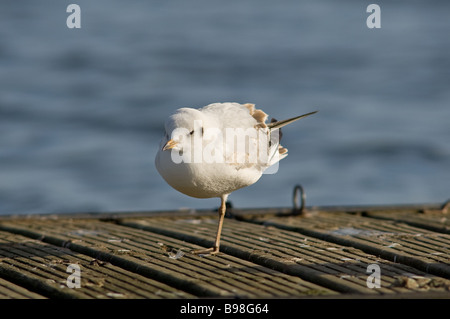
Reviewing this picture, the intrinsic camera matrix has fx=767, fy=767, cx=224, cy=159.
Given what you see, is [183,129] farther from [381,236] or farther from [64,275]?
[381,236]

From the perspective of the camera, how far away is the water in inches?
484

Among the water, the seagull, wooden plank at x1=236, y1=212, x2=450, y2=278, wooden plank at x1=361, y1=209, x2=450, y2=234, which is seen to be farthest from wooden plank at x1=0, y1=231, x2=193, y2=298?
the water

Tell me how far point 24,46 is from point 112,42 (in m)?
2.21

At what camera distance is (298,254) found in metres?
4.82

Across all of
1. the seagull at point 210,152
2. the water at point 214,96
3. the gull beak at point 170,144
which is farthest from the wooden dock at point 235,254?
the water at point 214,96

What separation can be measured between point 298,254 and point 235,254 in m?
0.42

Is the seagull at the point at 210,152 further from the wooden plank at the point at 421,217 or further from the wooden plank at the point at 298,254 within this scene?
the wooden plank at the point at 421,217

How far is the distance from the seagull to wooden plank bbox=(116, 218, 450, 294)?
252mm

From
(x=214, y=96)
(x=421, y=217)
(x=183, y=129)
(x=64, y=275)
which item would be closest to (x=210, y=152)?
(x=183, y=129)

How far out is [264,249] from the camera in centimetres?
497

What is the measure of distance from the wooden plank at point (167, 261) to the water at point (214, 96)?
17.4ft

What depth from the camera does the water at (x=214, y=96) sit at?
12305 millimetres

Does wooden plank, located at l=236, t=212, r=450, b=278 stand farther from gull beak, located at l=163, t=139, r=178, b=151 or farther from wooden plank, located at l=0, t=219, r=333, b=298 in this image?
gull beak, located at l=163, t=139, r=178, b=151

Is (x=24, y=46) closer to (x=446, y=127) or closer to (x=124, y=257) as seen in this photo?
(x=446, y=127)
